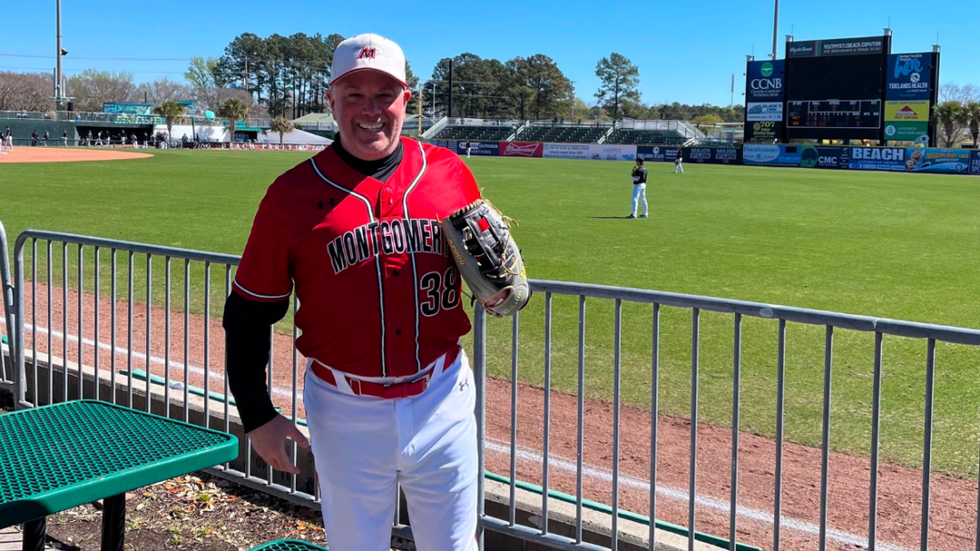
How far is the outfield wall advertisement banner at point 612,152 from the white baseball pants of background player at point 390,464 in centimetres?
7110

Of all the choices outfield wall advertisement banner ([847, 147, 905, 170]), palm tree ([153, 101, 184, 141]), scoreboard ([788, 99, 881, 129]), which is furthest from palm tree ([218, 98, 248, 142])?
outfield wall advertisement banner ([847, 147, 905, 170])

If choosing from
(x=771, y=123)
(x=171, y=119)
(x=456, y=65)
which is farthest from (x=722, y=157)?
(x=456, y=65)

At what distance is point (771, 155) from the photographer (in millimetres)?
64625

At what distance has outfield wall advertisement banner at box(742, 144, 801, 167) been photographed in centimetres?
6334

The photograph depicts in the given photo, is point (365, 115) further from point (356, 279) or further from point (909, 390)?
point (909, 390)

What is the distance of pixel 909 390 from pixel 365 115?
5.97 metres

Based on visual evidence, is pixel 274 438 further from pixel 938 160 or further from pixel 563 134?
pixel 563 134

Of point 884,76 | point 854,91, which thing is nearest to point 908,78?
point 884,76

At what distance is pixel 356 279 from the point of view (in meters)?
2.64

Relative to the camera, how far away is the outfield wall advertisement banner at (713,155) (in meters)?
67.4

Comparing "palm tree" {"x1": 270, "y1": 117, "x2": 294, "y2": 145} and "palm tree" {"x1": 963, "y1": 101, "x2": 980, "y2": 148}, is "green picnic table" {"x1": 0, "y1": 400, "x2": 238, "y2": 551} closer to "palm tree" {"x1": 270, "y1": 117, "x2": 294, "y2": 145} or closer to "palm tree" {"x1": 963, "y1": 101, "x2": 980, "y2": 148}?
"palm tree" {"x1": 963, "y1": 101, "x2": 980, "y2": 148}

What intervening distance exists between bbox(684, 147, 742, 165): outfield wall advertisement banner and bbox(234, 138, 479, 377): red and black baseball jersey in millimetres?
67493

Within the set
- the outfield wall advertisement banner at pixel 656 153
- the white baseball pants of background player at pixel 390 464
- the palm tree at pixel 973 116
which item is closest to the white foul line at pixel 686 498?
the white baseball pants of background player at pixel 390 464

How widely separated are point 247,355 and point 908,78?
65.7 m
